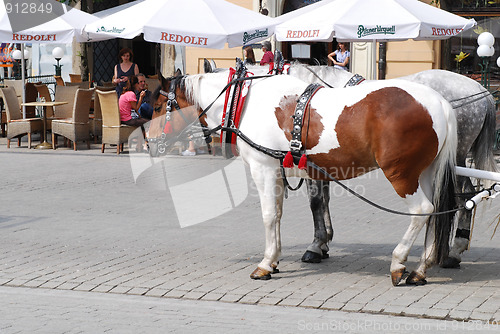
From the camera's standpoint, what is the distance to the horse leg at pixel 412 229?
6.09m

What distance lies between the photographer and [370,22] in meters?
12.4

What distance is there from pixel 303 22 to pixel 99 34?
3.75m

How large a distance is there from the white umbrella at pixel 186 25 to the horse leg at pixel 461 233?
722cm

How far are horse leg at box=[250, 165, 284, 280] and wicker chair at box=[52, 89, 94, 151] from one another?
9.02m

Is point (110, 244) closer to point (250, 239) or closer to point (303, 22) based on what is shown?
point (250, 239)

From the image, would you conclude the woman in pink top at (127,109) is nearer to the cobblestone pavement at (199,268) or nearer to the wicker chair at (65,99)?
the wicker chair at (65,99)

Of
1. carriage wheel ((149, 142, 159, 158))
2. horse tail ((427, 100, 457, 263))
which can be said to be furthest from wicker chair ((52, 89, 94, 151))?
horse tail ((427, 100, 457, 263))

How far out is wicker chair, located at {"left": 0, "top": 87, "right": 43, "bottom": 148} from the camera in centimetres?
1532

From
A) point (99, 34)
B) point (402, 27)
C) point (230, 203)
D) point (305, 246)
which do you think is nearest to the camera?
point (305, 246)

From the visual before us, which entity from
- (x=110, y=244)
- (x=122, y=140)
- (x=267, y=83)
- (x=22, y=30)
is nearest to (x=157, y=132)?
(x=267, y=83)

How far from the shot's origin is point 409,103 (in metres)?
5.93

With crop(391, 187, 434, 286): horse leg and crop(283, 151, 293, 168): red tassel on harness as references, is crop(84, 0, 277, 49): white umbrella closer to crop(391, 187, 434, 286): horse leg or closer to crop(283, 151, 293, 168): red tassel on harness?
crop(283, 151, 293, 168): red tassel on harness

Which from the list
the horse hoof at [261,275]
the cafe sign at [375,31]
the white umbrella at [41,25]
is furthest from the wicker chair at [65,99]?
the horse hoof at [261,275]

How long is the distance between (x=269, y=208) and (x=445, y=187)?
1366mm
